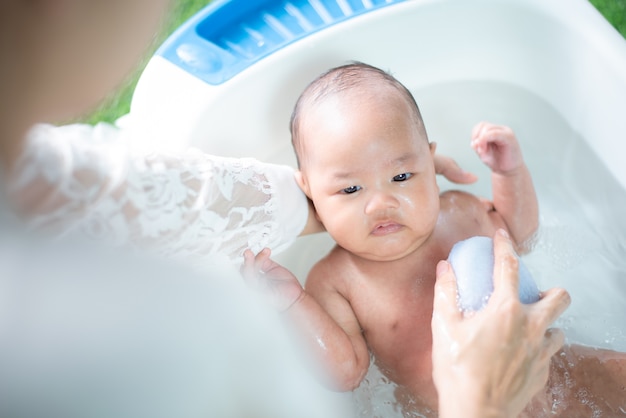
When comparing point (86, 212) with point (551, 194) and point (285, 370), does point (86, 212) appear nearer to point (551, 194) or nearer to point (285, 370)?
point (285, 370)

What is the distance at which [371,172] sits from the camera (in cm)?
105

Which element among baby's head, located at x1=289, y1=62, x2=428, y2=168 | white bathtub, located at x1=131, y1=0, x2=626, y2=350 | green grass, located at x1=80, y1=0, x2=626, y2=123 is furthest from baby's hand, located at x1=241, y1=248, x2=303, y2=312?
green grass, located at x1=80, y1=0, x2=626, y2=123

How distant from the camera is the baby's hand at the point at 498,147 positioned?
1.24 meters

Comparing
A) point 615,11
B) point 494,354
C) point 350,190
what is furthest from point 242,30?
point 615,11

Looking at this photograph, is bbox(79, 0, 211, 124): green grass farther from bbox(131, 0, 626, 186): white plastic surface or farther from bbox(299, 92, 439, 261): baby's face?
bbox(299, 92, 439, 261): baby's face

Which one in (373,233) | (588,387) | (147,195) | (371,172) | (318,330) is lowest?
(588,387)

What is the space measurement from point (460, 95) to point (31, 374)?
4.21 ft

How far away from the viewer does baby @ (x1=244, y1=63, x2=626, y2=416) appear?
1.05m

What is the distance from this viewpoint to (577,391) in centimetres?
107

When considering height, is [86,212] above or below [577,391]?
above

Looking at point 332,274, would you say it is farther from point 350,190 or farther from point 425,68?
point 425,68

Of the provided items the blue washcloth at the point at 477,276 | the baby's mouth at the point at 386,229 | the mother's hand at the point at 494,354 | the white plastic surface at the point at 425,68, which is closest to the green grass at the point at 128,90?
the white plastic surface at the point at 425,68

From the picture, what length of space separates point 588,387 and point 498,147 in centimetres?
48

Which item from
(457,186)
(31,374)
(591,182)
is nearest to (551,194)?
(591,182)
